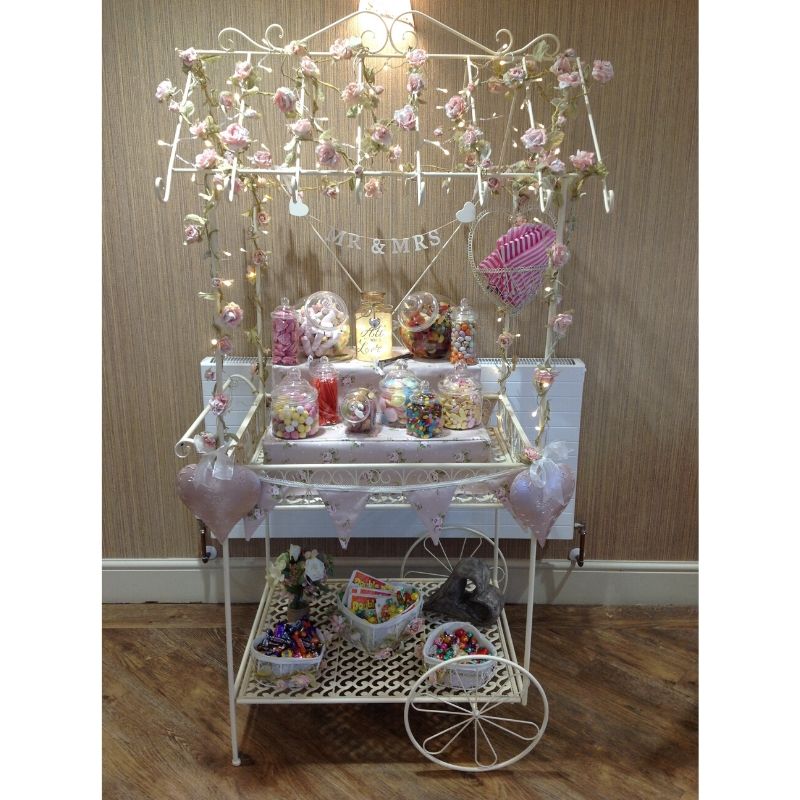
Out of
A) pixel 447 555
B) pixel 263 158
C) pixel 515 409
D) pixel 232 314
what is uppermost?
pixel 263 158

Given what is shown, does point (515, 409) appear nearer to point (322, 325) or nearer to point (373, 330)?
point (373, 330)

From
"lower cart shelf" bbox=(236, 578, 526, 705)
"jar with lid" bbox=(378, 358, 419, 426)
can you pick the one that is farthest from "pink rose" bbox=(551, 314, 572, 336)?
"lower cart shelf" bbox=(236, 578, 526, 705)

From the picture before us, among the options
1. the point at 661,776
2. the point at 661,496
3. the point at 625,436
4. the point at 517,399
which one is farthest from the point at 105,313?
the point at 661,776

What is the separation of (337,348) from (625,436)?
112cm

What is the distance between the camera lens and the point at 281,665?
87.5 inches

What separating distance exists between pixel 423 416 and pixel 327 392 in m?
0.30

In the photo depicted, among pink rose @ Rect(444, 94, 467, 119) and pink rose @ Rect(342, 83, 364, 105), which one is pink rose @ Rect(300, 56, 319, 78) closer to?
pink rose @ Rect(342, 83, 364, 105)

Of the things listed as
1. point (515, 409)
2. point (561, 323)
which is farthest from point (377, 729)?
point (561, 323)

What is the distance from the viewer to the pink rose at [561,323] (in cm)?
191

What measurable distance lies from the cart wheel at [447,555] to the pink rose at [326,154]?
1.42m

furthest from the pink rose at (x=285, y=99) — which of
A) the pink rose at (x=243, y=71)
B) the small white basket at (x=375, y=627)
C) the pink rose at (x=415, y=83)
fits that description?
the small white basket at (x=375, y=627)

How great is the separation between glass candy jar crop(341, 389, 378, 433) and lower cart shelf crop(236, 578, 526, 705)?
657mm

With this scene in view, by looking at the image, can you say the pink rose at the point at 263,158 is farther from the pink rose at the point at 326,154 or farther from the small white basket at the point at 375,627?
the small white basket at the point at 375,627

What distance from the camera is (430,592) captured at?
2660 millimetres
